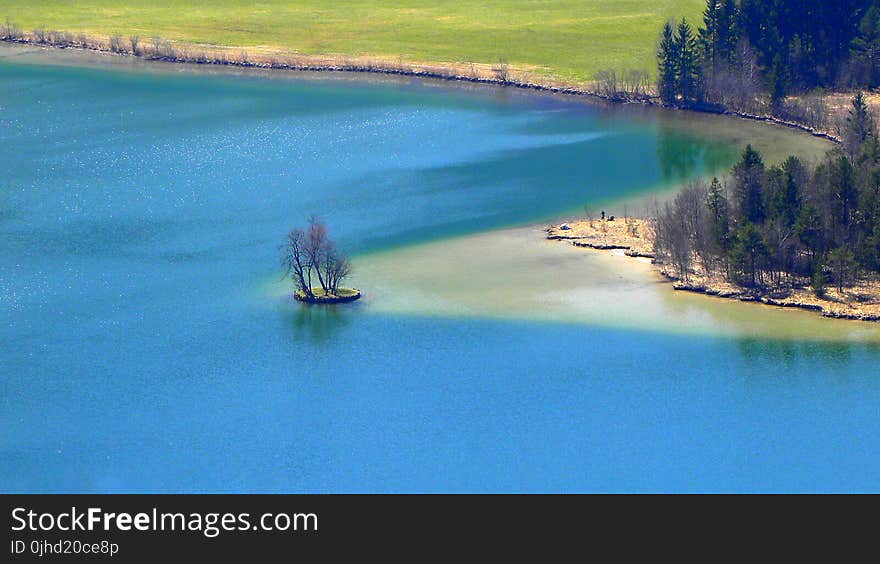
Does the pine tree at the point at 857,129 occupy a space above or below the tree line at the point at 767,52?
below

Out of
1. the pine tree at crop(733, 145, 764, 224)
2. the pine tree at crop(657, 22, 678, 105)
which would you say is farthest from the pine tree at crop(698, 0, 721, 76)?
the pine tree at crop(733, 145, 764, 224)

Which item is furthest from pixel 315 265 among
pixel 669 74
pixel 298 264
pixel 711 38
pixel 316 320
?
pixel 711 38

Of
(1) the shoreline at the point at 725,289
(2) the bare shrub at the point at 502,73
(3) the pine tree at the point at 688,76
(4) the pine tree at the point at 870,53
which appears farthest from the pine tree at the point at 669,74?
(1) the shoreline at the point at 725,289

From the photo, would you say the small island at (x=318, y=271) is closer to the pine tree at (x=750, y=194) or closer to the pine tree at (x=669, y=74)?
the pine tree at (x=750, y=194)

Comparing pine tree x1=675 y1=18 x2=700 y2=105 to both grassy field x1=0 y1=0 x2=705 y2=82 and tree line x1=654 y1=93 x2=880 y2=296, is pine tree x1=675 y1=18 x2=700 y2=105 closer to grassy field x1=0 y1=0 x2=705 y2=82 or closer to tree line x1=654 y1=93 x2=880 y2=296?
grassy field x1=0 y1=0 x2=705 y2=82

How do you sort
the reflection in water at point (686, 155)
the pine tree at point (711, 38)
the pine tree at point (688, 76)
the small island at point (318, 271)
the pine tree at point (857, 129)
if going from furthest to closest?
the pine tree at point (711, 38) < the pine tree at point (688, 76) < the reflection in water at point (686, 155) < the pine tree at point (857, 129) < the small island at point (318, 271)

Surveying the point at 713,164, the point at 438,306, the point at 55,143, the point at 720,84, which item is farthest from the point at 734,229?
the point at 55,143

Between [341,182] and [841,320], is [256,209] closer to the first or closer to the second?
[341,182]
